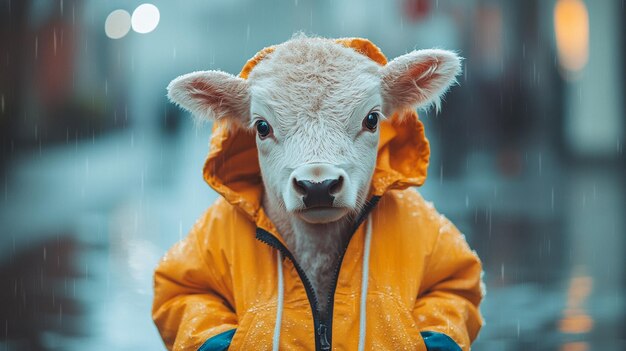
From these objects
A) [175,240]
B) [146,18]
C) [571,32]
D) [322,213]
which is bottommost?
[175,240]

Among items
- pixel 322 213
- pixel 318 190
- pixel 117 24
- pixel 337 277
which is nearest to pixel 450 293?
pixel 337 277

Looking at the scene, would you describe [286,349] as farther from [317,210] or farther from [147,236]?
[147,236]

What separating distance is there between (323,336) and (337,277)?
0.24 meters

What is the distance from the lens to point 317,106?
356cm

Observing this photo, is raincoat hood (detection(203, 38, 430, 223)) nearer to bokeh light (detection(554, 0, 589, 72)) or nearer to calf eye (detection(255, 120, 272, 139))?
calf eye (detection(255, 120, 272, 139))

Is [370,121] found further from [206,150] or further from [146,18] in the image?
[146,18]

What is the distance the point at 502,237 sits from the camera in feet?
36.4

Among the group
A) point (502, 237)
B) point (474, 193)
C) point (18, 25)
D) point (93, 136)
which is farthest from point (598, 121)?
point (93, 136)

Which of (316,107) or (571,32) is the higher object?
(571,32)

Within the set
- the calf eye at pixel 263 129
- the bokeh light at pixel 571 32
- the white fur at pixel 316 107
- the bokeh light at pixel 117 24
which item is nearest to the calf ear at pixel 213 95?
the white fur at pixel 316 107

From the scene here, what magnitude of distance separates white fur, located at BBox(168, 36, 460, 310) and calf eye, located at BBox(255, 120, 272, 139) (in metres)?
0.03

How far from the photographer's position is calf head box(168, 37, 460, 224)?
133 inches

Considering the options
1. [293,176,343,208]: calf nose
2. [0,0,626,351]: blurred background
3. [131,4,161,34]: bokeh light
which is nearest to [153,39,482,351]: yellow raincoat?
[293,176,343,208]: calf nose

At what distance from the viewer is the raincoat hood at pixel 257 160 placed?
146 inches
